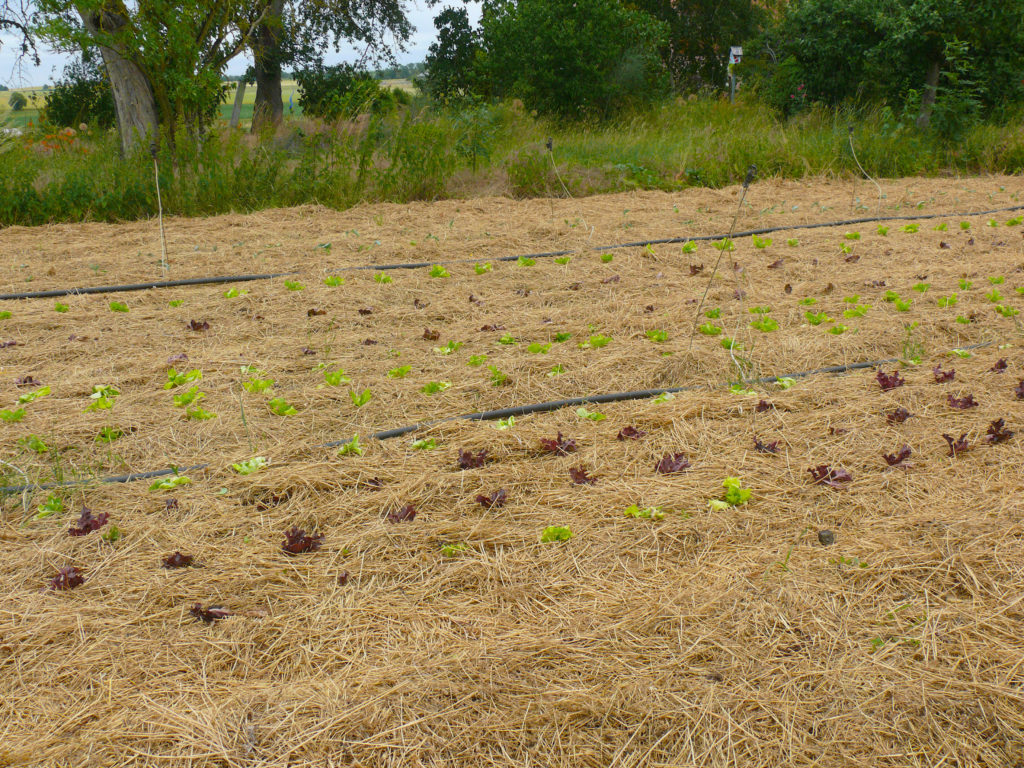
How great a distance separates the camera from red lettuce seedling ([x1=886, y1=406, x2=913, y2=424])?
2699 millimetres

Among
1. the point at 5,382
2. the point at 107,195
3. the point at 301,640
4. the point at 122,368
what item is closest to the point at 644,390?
the point at 301,640

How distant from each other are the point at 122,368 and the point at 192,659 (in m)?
2.18

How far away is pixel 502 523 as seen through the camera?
2242 millimetres

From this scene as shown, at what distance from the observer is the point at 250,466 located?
254 centimetres

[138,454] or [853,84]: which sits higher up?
[853,84]

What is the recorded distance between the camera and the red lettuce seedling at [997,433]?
8.27 feet

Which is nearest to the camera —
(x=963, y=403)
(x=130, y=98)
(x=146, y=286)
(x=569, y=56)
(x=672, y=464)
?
(x=672, y=464)

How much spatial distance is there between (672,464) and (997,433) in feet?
3.40

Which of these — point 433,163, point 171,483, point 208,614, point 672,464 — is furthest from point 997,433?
point 433,163

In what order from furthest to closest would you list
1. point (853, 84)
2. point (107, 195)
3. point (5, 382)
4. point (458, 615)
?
point (853, 84) → point (107, 195) → point (5, 382) → point (458, 615)

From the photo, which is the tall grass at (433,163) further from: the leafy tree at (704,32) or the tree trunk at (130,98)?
the leafy tree at (704,32)

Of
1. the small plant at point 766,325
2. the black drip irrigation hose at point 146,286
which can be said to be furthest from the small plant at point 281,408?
the black drip irrigation hose at point 146,286

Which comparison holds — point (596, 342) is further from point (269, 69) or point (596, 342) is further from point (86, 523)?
point (269, 69)

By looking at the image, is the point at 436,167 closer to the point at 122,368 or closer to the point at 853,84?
the point at 122,368
